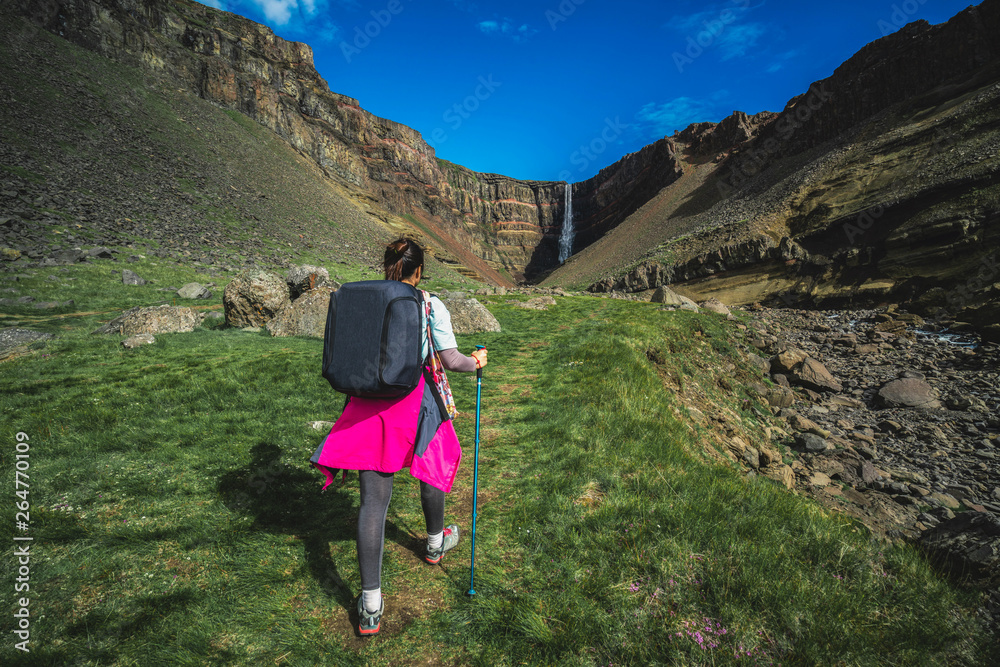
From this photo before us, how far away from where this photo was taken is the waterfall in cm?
13175

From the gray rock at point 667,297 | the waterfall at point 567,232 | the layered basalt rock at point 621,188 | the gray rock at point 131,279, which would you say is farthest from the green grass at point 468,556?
the waterfall at point 567,232

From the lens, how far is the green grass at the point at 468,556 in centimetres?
259

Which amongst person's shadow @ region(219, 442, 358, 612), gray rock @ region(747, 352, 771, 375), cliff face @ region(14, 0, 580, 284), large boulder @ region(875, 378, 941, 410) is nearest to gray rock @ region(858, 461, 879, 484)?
large boulder @ region(875, 378, 941, 410)

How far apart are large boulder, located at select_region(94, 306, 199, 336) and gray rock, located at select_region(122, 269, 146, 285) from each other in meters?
8.39

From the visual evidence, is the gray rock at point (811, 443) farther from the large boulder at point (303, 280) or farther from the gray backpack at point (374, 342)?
the large boulder at point (303, 280)

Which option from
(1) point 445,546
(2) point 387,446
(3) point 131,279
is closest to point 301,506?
(1) point 445,546

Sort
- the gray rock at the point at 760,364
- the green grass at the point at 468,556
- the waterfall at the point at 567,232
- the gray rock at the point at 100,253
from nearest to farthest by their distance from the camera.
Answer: the green grass at the point at 468,556
the gray rock at the point at 760,364
the gray rock at the point at 100,253
the waterfall at the point at 567,232

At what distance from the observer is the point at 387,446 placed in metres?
2.80

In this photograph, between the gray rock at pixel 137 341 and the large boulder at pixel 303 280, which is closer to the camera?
the gray rock at pixel 137 341

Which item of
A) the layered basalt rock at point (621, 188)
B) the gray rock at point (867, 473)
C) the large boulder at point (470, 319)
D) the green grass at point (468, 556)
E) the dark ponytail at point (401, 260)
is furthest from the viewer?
the layered basalt rock at point (621, 188)

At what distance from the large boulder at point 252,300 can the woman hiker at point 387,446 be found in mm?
12620

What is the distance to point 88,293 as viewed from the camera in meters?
15.9

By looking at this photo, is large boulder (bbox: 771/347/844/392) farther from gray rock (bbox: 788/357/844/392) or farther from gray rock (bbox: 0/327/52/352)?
gray rock (bbox: 0/327/52/352)

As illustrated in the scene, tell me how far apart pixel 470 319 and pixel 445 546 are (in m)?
10.9
